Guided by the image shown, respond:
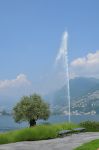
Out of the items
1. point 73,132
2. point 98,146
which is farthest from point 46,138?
point 98,146

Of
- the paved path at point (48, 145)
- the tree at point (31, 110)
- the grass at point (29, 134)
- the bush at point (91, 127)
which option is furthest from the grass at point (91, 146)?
the tree at point (31, 110)

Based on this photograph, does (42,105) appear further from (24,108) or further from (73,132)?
(73,132)

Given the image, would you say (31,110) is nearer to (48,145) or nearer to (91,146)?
(48,145)

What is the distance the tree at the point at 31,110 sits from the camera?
58.7 m

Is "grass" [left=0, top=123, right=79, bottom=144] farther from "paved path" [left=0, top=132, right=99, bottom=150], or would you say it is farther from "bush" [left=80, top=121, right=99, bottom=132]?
"bush" [left=80, top=121, right=99, bottom=132]

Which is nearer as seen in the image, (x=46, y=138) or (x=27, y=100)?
(x=46, y=138)

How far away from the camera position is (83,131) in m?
49.6

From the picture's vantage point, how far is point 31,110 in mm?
58750

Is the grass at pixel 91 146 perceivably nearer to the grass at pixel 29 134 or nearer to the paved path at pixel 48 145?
the paved path at pixel 48 145

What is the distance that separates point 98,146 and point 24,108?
89.1ft

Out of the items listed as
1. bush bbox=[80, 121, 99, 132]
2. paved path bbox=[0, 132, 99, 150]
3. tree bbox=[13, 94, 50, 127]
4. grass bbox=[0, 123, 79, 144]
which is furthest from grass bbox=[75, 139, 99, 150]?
tree bbox=[13, 94, 50, 127]

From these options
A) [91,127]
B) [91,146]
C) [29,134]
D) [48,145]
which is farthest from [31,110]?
[91,146]

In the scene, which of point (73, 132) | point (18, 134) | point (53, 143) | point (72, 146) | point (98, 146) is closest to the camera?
point (98, 146)

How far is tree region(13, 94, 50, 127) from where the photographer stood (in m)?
58.7
